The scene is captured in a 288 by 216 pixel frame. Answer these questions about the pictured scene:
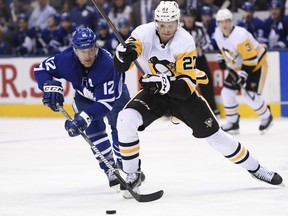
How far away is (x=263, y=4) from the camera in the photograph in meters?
11.1

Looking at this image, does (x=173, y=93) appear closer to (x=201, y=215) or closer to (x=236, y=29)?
(x=201, y=215)

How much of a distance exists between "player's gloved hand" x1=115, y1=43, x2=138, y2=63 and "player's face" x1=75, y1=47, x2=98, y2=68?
0.18m

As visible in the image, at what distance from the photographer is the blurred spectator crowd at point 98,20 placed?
10.6m

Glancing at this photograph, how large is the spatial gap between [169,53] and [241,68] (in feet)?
12.7

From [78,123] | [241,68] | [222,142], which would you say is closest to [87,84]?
[78,123]

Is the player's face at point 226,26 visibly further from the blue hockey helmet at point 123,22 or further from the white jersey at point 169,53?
the white jersey at point 169,53

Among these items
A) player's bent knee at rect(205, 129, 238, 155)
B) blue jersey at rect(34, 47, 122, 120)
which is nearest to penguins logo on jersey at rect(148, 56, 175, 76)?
blue jersey at rect(34, 47, 122, 120)

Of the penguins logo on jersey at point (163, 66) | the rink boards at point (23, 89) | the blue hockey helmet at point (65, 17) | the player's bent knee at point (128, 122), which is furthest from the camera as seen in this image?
the blue hockey helmet at point (65, 17)

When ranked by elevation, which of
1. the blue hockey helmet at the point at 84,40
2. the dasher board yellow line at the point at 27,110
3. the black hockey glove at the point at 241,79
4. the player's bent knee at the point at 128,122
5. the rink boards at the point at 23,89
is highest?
the blue hockey helmet at the point at 84,40

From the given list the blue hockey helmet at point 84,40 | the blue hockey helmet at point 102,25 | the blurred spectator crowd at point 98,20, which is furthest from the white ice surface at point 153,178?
the blue hockey helmet at point 102,25

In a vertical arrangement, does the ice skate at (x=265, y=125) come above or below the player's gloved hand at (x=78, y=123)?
below

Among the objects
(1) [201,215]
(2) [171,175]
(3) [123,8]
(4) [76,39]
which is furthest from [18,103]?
(1) [201,215]

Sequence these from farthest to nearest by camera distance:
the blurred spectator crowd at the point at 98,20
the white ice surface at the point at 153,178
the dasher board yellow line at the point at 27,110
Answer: the dasher board yellow line at the point at 27,110 < the blurred spectator crowd at the point at 98,20 < the white ice surface at the point at 153,178

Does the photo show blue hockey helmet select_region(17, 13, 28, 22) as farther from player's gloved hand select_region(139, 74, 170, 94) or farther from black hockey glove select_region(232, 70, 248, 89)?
player's gloved hand select_region(139, 74, 170, 94)
